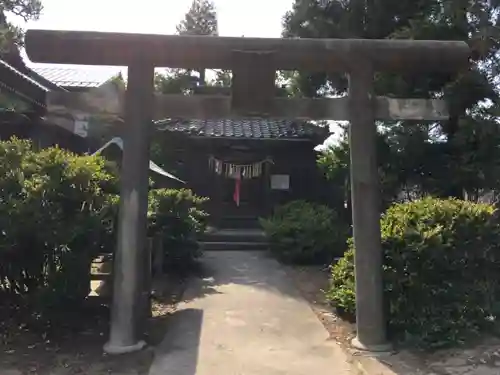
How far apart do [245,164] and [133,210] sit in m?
11.9

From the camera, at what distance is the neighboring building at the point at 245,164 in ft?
58.3

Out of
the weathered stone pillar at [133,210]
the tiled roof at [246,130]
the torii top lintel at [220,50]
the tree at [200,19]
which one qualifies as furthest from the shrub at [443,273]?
the tree at [200,19]

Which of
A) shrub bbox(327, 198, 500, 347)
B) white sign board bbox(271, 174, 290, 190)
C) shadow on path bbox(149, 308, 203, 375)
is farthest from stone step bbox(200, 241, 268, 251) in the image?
shrub bbox(327, 198, 500, 347)

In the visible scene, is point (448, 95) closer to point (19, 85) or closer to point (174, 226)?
point (174, 226)

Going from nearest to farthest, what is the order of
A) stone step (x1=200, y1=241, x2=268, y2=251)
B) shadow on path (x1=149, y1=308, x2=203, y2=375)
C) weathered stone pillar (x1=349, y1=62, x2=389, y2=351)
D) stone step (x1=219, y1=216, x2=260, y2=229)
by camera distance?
1. shadow on path (x1=149, y1=308, x2=203, y2=375)
2. weathered stone pillar (x1=349, y1=62, x2=389, y2=351)
3. stone step (x1=200, y1=241, x2=268, y2=251)
4. stone step (x1=219, y1=216, x2=260, y2=229)

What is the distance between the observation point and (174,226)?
1084 centimetres

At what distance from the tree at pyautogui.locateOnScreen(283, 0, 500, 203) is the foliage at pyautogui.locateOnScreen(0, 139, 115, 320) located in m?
6.34

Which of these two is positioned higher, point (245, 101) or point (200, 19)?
point (200, 19)

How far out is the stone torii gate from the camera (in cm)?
604

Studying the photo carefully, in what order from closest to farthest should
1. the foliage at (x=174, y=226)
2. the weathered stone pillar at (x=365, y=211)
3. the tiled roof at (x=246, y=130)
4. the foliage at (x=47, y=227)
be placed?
the foliage at (x=47, y=227)
the weathered stone pillar at (x=365, y=211)
the foliage at (x=174, y=226)
the tiled roof at (x=246, y=130)

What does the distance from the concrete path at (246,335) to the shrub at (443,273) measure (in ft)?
3.13

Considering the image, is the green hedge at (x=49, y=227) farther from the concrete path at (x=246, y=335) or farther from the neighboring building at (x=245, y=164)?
the neighboring building at (x=245, y=164)

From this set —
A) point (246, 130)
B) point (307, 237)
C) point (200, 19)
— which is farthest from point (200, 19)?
point (307, 237)

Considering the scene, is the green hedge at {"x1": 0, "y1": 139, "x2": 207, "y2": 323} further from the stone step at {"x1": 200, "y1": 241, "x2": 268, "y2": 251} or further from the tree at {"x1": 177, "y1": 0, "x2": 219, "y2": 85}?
the tree at {"x1": 177, "y1": 0, "x2": 219, "y2": 85}
